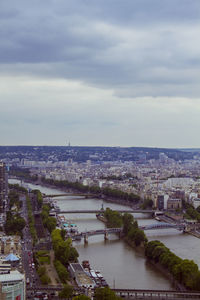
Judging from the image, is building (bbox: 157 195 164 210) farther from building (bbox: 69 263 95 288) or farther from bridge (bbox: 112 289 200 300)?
bridge (bbox: 112 289 200 300)

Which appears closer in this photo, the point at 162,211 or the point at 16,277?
the point at 16,277

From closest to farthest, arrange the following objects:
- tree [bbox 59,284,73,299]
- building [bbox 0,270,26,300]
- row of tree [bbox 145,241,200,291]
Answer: building [bbox 0,270,26,300], tree [bbox 59,284,73,299], row of tree [bbox 145,241,200,291]

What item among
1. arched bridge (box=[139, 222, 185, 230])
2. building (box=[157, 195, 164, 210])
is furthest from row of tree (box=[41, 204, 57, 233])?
building (box=[157, 195, 164, 210])

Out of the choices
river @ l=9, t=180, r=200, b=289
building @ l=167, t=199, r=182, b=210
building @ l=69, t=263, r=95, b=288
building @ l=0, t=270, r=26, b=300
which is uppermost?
building @ l=0, t=270, r=26, b=300

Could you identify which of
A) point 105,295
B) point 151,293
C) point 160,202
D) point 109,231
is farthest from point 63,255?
point 160,202

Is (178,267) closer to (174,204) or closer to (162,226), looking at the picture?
(162,226)

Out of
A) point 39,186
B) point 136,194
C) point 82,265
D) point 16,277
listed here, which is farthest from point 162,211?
point 39,186

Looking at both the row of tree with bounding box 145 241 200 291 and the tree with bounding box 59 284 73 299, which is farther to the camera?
the row of tree with bounding box 145 241 200 291

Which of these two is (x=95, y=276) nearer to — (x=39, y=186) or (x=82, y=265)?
(x=82, y=265)
